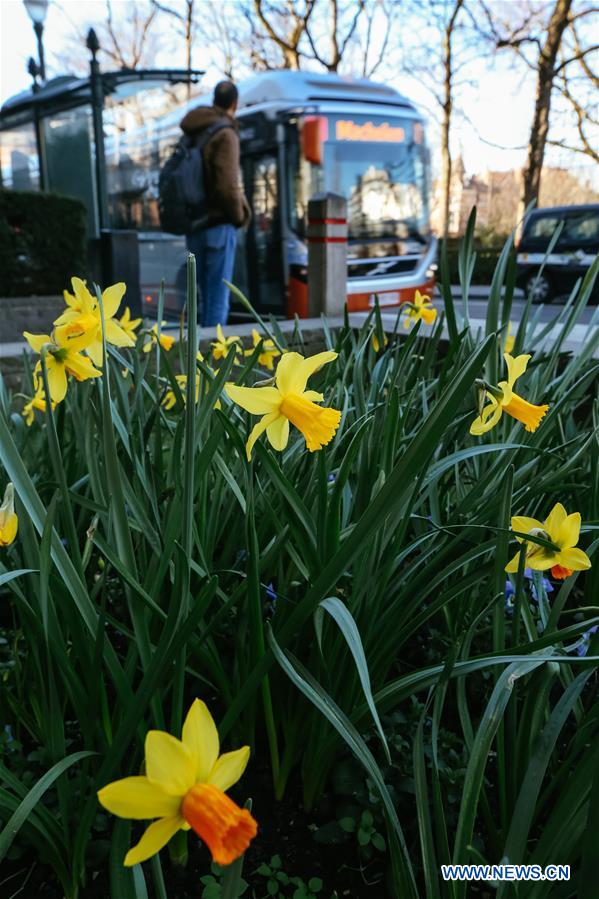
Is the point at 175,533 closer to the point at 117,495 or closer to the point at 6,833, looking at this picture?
the point at 117,495

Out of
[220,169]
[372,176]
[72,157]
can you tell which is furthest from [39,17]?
[220,169]

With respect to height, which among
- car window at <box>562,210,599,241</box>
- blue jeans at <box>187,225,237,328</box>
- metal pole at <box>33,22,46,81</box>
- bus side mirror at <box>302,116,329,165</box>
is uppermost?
metal pole at <box>33,22,46,81</box>

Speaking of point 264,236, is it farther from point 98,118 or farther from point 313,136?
point 98,118

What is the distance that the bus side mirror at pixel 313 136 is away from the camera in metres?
7.82

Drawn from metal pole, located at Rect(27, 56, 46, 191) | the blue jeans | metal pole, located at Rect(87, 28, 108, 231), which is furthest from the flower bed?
metal pole, located at Rect(27, 56, 46, 191)

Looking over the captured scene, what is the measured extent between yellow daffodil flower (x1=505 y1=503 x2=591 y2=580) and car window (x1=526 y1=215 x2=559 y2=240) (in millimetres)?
13900

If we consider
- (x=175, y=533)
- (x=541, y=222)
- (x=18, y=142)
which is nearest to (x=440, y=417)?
(x=175, y=533)

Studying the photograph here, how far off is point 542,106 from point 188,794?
699 inches

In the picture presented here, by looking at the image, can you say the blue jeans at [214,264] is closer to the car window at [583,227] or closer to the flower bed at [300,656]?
the flower bed at [300,656]

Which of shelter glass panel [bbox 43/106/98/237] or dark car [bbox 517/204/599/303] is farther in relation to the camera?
dark car [bbox 517/204/599/303]

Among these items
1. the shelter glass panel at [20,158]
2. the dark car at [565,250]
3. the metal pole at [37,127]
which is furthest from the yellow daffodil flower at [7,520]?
the dark car at [565,250]

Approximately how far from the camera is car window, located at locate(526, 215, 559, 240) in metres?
13.4

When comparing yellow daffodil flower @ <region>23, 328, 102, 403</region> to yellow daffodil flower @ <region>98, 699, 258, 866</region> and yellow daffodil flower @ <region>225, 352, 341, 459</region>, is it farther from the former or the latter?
yellow daffodil flower @ <region>98, 699, 258, 866</region>

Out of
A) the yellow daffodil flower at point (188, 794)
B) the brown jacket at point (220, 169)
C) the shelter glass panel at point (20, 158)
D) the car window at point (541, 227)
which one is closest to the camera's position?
the yellow daffodil flower at point (188, 794)
